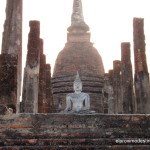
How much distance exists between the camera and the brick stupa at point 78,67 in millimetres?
17500

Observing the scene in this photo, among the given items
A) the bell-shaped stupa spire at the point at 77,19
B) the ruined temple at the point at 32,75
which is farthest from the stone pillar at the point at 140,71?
the bell-shaped stupa spire at the point at 77,19

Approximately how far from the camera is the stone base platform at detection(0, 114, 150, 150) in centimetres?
548

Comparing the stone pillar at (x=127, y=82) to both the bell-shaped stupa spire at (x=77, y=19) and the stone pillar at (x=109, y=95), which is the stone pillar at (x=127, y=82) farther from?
the bell-shaped stupa spire at (x=77, y=19)

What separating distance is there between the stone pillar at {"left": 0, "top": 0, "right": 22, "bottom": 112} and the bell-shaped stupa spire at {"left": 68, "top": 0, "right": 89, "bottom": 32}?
10141 millimetres

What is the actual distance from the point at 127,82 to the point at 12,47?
4.73 meters

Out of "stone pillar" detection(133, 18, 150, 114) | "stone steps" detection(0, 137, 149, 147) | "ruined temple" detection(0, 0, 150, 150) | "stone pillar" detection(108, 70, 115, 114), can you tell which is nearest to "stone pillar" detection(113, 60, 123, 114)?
"ruined temple" detection(0, 0, 150, 150)

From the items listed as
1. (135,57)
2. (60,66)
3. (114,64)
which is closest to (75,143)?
(135,57)

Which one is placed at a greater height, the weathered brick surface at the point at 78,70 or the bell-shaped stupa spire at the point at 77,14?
the bell-shaped stupa spire at the point at 77,14

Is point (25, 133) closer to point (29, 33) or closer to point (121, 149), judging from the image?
point (121, 149)

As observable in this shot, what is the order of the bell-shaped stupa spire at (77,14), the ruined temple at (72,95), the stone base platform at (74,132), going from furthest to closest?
the bell-shaped stupa spire at (77,14), the ruined temple at (72,95), the stone base platform at (74,132)

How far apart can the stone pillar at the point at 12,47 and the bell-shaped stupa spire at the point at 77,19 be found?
33.3 ft

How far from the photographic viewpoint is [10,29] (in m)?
9.04

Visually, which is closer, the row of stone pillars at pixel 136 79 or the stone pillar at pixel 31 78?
the stone pillar at pixel 31 78

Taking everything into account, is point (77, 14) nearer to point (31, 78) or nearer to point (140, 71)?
point (140, 71)
